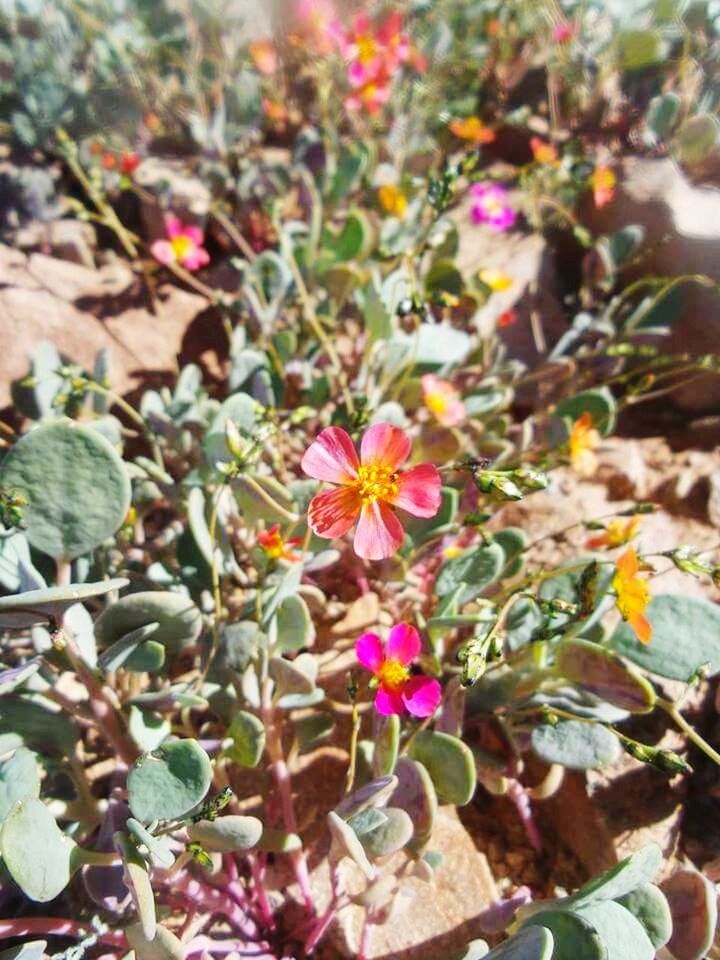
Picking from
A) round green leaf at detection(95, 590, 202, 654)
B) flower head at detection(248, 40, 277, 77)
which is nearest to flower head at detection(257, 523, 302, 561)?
round green leaf at detection(95, 590, 202, 654)

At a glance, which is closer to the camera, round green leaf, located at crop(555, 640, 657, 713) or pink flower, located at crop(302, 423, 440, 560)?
pink flower, located at crop(302, 423, 440, 560)

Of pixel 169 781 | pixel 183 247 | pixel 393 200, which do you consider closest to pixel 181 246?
pixel 183 247

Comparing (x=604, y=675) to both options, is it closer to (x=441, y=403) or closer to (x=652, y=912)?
(x=652, y=912)

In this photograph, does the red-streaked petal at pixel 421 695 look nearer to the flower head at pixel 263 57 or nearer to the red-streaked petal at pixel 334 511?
the red-streaked petal at pixel 334 511

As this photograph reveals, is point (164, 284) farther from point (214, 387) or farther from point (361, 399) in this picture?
point (361, 399)

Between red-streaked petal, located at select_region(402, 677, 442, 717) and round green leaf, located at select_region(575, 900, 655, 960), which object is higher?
red-streaked petal, located at select_region(402, 677, 442, 717)

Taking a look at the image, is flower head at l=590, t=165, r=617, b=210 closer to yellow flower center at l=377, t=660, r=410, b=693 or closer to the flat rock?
the flat rock

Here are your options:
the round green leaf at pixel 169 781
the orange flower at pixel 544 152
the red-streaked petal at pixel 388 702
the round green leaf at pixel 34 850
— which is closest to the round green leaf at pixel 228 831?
the round green leaf at pixel 169 781
